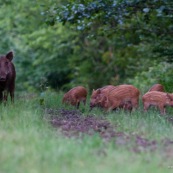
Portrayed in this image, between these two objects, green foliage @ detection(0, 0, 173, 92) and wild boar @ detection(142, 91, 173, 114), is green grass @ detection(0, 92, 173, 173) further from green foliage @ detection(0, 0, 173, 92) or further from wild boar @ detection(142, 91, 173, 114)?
green foliage @ detection(0, 0, 173, 92)

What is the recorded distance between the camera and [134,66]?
25.5 m

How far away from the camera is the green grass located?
6379mm

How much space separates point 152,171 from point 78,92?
21.1 feet

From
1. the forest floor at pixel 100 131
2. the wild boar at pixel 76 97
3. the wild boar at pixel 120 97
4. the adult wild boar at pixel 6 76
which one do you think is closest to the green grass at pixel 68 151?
the forest floor at pixel 100 131

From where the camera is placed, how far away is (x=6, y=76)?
11953 mm

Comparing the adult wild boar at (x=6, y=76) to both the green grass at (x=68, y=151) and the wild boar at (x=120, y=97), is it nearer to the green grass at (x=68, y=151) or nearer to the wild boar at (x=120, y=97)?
the wild boar at (x=120, y=97)

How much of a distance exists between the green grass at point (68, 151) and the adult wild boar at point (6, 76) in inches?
96.9

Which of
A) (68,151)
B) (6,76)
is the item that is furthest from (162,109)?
(68,151)

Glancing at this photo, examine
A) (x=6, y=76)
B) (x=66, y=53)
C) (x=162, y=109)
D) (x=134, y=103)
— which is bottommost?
(x=66, y=53)

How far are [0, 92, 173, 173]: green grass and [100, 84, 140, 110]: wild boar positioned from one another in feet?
6.98

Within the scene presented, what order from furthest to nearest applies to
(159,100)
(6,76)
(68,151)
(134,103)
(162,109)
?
(6,76) < (134,103) < (162,109) < (159,100) < (68,151)

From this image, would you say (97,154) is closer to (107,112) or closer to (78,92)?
(107,112)

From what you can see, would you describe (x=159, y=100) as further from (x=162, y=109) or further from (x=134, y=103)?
(x=134, y=103)

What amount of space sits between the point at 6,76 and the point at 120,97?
240 centimetres
